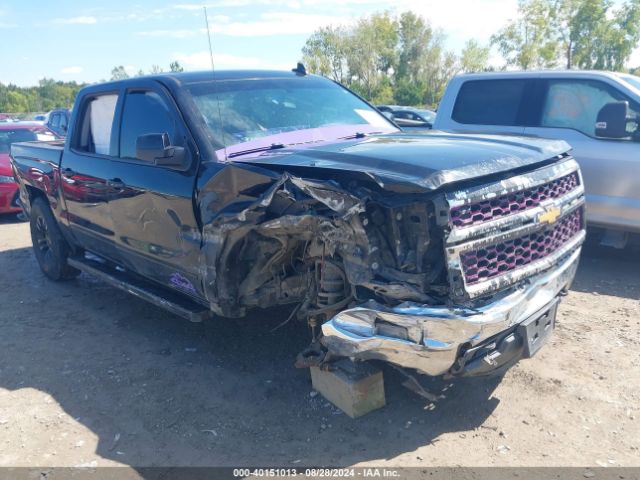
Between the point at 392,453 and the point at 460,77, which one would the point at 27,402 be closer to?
the point at 392,453

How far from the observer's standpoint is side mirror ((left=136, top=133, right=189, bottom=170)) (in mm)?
3697

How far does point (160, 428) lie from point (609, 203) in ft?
15.2

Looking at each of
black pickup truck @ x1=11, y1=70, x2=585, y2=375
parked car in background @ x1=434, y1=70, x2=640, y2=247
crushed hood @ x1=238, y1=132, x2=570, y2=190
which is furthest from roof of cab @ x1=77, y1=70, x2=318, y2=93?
parked car in background @ x1=434, y1=70, x2=640, y2=247

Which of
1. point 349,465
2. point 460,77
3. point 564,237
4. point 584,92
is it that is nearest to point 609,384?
point 564,237

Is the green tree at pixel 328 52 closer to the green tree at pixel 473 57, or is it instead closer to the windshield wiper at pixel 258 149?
the green tree at pixel 473 57

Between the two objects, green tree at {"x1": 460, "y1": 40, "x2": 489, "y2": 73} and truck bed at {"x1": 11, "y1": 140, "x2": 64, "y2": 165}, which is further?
green tree at {"x1": 460, "y1": 40, "x2": 489, "y2": 73}

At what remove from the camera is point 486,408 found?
345cm

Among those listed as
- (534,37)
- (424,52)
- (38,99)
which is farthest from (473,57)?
(38,99)

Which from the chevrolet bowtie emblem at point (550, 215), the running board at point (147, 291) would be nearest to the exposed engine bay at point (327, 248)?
the running board at point (147, 291)

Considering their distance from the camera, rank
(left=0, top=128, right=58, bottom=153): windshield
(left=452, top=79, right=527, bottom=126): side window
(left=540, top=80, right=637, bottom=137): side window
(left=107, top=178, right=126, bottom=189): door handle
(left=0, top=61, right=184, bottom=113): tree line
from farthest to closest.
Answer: (left=0, top=61, right=184, bottom=113): tree line
(left=0, top=128, right=58, bottom=153): windshield
(left=452, top=79, right=527, bottom=126): side window
(left=540, top=80, right=637, bottom=137): side window
(left=107, top=178, right=126, bottom=189): door handle

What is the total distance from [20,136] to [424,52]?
148 ft

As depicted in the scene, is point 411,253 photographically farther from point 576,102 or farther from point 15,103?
point 15,103

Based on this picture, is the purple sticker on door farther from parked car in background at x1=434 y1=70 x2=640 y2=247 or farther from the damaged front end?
parked car in background at x1=434 y1=70 x2=640 y2=247

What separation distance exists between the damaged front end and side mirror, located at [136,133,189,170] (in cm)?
41
